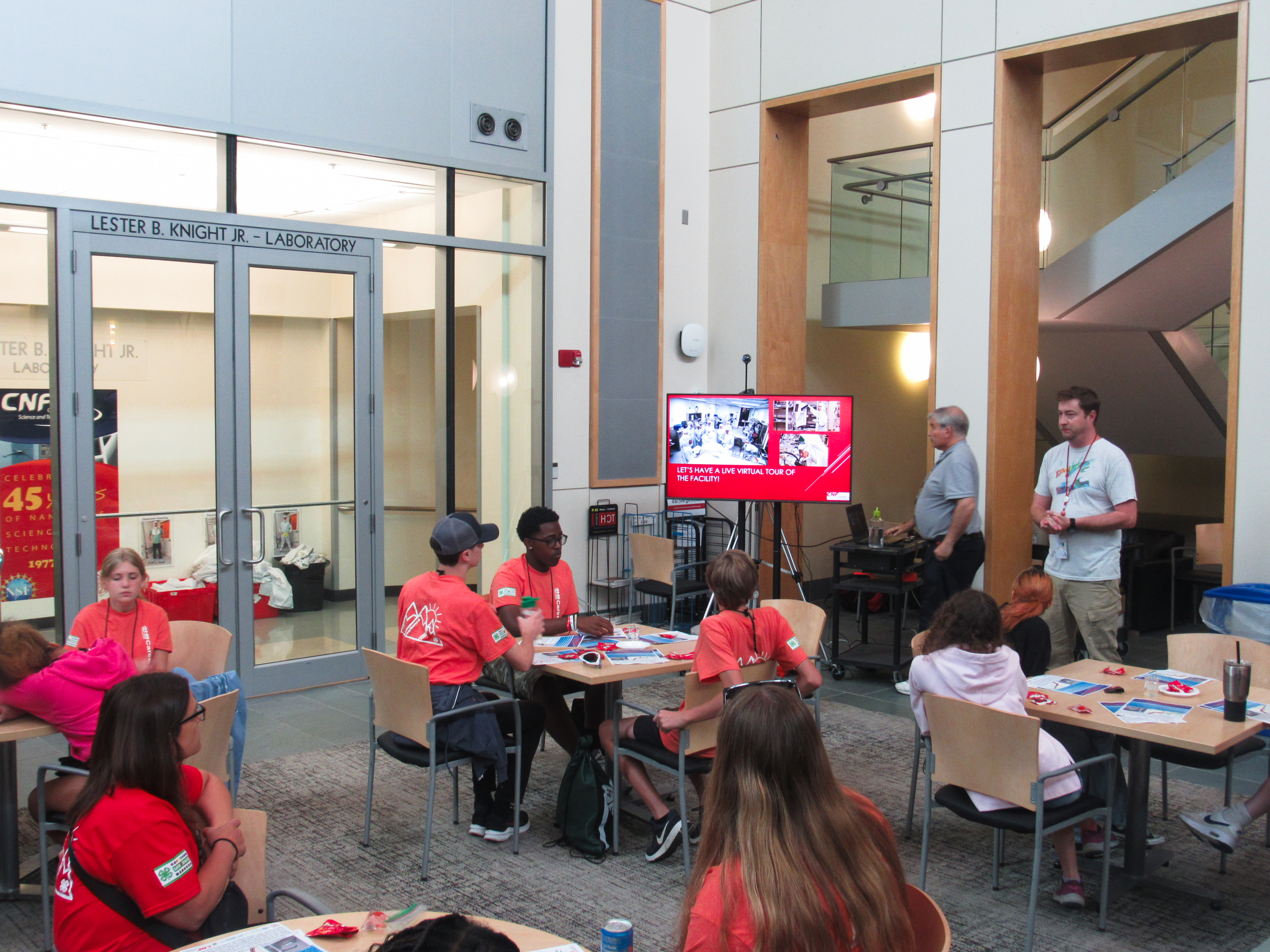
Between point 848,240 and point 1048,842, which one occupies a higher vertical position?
point 848,240

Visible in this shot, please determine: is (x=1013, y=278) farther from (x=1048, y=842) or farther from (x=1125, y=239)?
(x=1048, y=842)

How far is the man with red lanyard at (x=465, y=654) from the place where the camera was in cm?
420

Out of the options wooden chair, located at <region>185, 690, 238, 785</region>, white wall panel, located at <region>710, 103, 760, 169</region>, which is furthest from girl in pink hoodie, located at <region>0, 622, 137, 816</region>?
white wall panel, located at <region>710, 103, 760, 169</region>

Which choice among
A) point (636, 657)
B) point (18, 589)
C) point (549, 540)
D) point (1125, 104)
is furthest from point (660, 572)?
point (1125, 104)

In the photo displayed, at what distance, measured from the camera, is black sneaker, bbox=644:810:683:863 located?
419 cm

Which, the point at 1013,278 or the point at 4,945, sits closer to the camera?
the point at 4,945

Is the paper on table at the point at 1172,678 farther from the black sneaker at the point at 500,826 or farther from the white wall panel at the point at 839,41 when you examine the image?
the white wall panel at the point at 839,41

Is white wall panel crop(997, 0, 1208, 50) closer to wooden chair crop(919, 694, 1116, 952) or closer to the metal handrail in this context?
the metal handrail

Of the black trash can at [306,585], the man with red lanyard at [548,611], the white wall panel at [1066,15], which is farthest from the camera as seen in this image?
the black trash can at [306,585]

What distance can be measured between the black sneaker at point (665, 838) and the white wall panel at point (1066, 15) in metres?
5.40

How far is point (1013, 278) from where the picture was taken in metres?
7.11

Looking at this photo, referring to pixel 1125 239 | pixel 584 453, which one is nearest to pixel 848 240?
pixel 1125 239

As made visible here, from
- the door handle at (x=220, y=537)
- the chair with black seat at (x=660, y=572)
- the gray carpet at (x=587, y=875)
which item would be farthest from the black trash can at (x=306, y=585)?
the chair with black seat at (x=660, y=572)

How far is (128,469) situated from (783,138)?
5402mm
